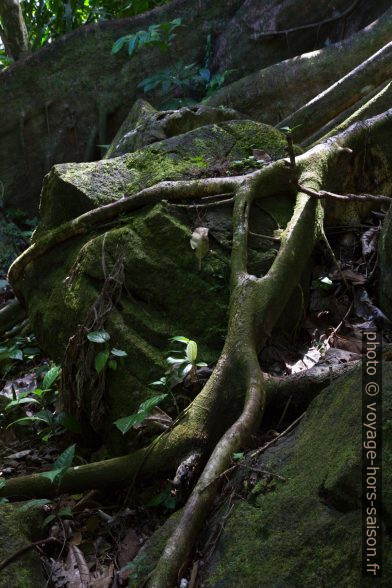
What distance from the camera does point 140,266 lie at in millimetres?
3695

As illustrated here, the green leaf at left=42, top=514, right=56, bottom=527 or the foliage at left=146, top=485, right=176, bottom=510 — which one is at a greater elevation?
the green leaf at left=42, top=514, right=56, bottom=527

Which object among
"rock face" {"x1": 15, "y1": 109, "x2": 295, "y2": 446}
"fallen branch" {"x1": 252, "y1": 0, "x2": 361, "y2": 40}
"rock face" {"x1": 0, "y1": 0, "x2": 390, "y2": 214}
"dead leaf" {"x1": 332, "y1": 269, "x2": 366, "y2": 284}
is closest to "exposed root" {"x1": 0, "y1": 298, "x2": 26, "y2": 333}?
"rock face" {"x1": 15, "y1": 109, "x2": 295, "y2": 446}

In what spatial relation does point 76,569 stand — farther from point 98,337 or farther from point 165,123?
point 165,123

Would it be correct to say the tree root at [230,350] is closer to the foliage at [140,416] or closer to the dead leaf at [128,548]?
the foliage at [140,416]

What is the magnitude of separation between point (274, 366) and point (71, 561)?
140cm

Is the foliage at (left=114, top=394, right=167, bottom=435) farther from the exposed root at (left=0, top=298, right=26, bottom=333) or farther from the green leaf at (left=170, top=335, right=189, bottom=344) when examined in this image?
the exposed root at (left=0, top=298, right=26, bottom=333)

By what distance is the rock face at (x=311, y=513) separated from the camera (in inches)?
77.0

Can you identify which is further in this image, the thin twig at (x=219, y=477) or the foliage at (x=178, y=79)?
the foliage at (x=178, y=79)

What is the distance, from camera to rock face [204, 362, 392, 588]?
196 cm

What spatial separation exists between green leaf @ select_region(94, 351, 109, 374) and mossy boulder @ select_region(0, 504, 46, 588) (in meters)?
→ 0.78

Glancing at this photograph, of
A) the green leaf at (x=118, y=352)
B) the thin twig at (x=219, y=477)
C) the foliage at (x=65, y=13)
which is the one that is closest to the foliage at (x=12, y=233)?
Result: the foliage at (x=65, y=13)

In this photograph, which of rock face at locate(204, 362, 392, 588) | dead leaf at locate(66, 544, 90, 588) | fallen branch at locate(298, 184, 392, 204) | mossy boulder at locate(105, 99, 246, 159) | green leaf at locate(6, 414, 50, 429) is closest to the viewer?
rock face at locate(204, 362, 392, 588)

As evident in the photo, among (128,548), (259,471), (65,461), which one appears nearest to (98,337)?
(65,461)

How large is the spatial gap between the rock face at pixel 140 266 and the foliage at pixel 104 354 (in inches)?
2.1
